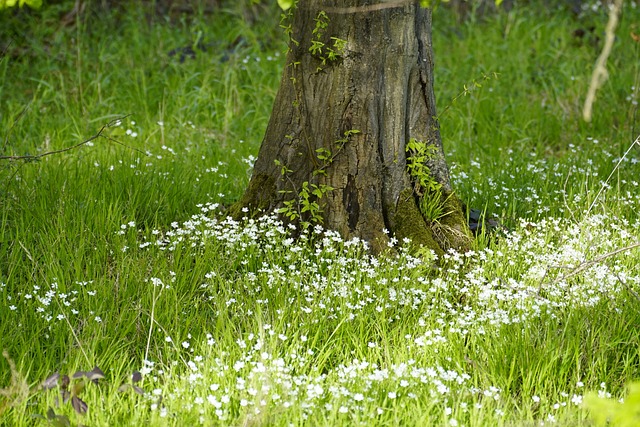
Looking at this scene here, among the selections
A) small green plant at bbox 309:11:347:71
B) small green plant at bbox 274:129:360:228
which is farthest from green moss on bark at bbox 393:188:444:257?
small green plant at bbox 309:11:347:71

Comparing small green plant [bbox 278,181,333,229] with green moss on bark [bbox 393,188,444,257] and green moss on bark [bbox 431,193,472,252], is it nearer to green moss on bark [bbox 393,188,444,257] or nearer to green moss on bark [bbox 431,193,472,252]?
green moss on bark [bbox 393,188,444,257]

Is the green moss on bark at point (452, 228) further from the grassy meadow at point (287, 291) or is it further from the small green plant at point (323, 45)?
the small green plant at point (323, 45)

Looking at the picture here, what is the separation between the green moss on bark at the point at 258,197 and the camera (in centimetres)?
427

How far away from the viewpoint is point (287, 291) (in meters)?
3.51

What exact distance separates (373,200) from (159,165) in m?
1.90

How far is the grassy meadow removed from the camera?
2766 millimetres

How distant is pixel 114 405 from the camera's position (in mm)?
2787

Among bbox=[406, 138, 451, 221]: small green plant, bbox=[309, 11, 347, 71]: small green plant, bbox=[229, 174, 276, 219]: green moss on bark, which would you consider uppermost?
bbox=[309, 11, 347, 71]: small green plant

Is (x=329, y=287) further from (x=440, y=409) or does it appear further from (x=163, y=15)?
(x=163, y=15)

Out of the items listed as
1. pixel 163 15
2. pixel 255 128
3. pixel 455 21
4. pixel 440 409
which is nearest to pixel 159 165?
pixel 255 128

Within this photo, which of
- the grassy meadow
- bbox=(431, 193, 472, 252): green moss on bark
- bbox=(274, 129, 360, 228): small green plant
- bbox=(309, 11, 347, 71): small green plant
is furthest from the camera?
bbox=(431, 193, 472, 252): green moss on bark

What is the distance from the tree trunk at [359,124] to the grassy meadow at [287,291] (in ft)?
0.61

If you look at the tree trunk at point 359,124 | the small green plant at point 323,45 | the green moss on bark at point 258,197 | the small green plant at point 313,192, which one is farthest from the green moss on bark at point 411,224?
the small green plant at point 323,45

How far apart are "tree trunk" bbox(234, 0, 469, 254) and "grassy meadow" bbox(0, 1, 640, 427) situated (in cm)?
19
